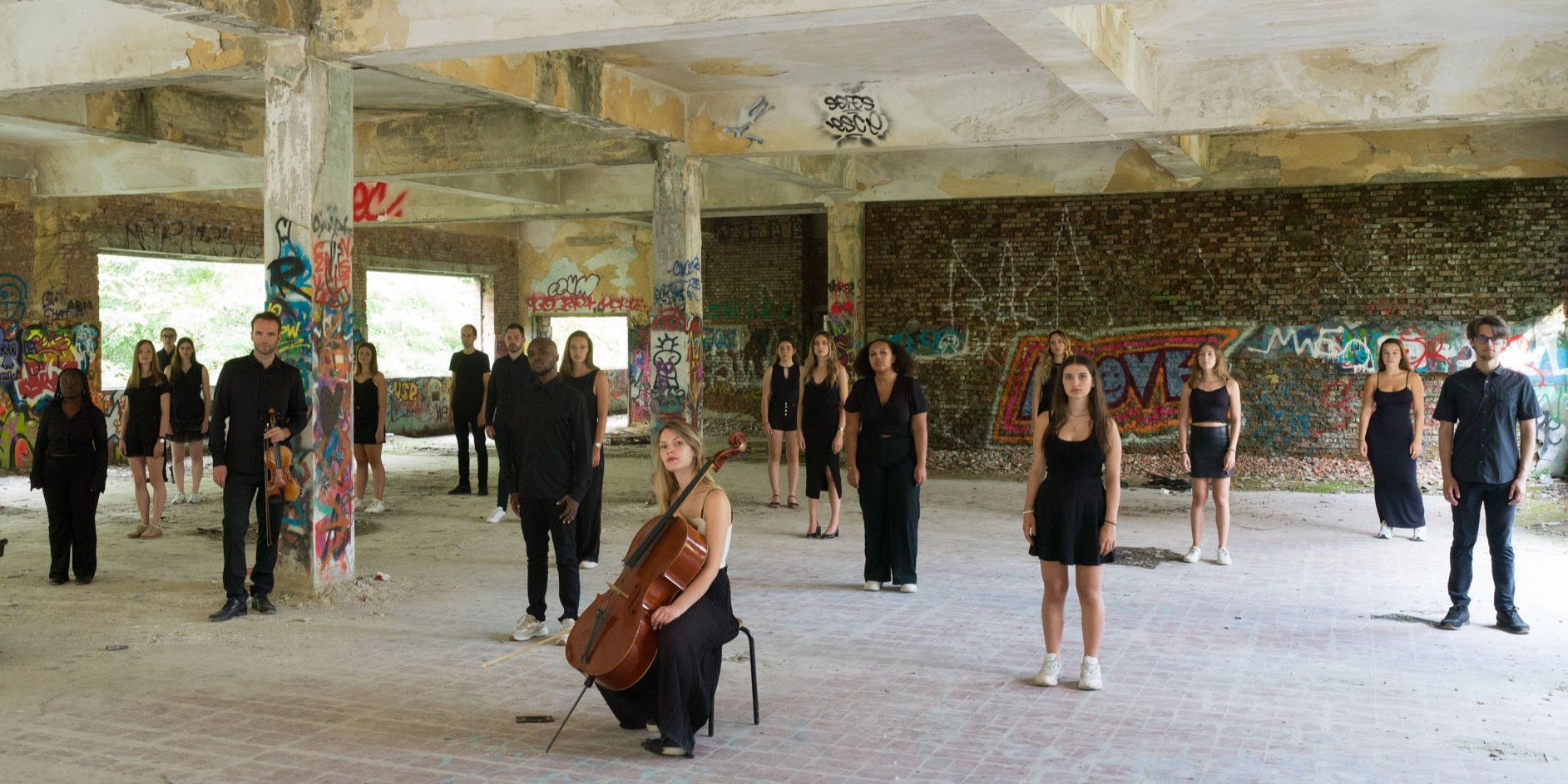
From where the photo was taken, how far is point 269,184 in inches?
320

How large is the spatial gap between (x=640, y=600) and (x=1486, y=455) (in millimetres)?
5098

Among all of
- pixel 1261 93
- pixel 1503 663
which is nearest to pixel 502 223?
pixel 1261 93

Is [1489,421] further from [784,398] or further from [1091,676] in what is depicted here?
[784,398]

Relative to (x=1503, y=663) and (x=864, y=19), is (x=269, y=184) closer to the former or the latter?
(x=864, y=19)

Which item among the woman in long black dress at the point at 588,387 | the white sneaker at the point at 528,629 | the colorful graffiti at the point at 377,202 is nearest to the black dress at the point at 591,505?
the woman in long black dress at the point at 588,387

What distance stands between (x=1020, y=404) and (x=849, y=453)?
8.77 m

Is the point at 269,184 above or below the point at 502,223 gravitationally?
below

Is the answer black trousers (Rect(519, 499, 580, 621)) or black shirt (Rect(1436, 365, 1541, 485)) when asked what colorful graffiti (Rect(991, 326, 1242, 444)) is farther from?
black trousers (Rect(519, 499, 580, 621))

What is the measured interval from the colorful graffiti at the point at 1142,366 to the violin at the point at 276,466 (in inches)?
420

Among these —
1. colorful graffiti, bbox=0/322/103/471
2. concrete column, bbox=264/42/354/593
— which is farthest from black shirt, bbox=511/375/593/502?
colorful graffiti, bbox=0/322/103/471

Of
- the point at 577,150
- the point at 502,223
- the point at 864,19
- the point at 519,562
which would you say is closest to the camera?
the point at 864,19

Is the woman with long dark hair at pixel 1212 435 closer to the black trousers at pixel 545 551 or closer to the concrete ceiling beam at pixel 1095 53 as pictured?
the concrete ceiling beam at pixel 1095 53

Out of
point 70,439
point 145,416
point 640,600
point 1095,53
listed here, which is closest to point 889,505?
point 1095,53

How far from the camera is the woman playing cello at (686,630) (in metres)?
4.84
